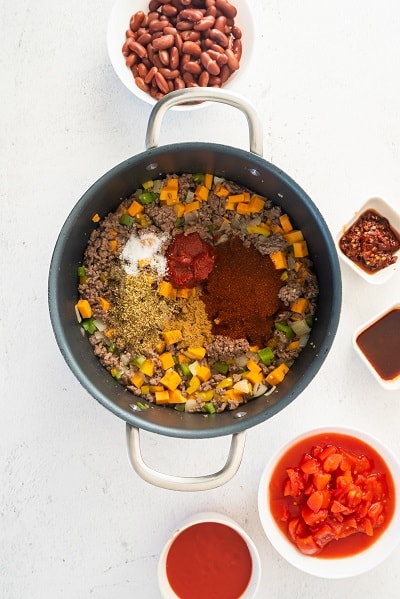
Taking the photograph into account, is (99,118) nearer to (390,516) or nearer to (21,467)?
(21,467)

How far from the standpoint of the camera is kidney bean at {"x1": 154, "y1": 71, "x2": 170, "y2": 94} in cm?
191

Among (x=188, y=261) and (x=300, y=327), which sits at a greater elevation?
(x=188, y=261)

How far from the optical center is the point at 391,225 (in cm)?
200

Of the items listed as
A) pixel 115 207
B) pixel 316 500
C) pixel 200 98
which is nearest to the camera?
pixel 200 98

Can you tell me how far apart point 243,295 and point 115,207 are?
48cm

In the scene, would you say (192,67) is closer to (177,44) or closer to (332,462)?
(177,44)

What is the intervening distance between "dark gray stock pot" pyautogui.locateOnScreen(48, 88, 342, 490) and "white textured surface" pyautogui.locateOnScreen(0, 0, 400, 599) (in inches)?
7.0

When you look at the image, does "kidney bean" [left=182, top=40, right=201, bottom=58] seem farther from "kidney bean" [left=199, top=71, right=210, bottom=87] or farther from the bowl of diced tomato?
the bowl of diced tomato

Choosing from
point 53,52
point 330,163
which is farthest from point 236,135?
point 53,52

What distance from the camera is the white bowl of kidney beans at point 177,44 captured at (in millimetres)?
1918

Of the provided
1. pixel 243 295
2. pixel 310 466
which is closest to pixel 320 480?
pixel 310 466

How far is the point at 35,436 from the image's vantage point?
2.08 m

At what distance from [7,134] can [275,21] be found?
37.4 inches

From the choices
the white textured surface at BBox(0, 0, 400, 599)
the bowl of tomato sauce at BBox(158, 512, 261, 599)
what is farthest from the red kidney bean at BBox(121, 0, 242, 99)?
the bowl of tomato sauce at BBox(158, 512, 261, 599)
